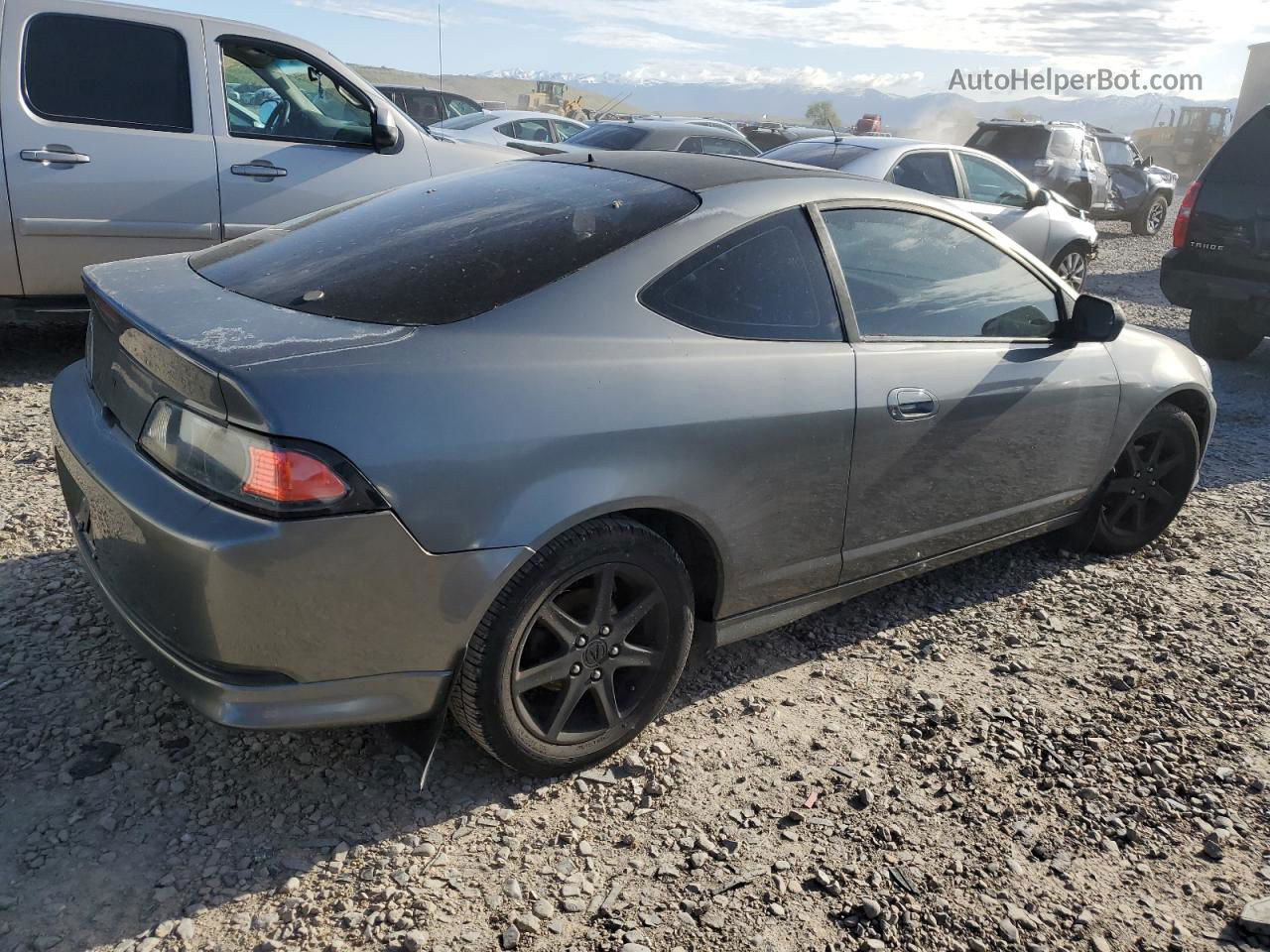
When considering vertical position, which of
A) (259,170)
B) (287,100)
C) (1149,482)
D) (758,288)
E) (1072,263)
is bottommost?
(1072,263)

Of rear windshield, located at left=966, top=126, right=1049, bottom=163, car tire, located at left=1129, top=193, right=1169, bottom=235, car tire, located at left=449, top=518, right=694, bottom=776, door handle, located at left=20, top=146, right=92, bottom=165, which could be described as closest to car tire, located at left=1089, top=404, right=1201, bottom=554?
car tire, located at left=449, top=518, right=694, bottom=776

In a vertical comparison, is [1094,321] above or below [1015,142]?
above

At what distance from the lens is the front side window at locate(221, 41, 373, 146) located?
19.3ft

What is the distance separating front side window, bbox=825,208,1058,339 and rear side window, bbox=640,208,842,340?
0.46ft

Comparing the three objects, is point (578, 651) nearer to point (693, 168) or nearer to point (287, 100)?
point (693, 168)

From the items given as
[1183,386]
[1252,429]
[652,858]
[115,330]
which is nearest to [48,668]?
[115,330]

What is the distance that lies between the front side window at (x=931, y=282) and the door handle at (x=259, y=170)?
384 centimetres

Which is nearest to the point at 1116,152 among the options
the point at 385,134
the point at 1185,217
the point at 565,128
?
the point at 565,128

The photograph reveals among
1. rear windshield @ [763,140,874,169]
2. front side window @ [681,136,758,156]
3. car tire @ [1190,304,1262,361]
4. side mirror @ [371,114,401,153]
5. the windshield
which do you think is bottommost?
car tire @ [1190,304,1262,361]

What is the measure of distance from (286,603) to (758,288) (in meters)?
1.55

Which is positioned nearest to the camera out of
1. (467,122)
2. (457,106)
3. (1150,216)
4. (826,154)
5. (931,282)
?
(931,282)

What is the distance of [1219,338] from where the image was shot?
27.9ft

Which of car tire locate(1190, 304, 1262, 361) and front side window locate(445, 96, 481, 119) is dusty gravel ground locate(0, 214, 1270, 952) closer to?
car tire locate(1190, 304, 1262, 361)

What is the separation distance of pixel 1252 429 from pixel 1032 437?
3811mm
